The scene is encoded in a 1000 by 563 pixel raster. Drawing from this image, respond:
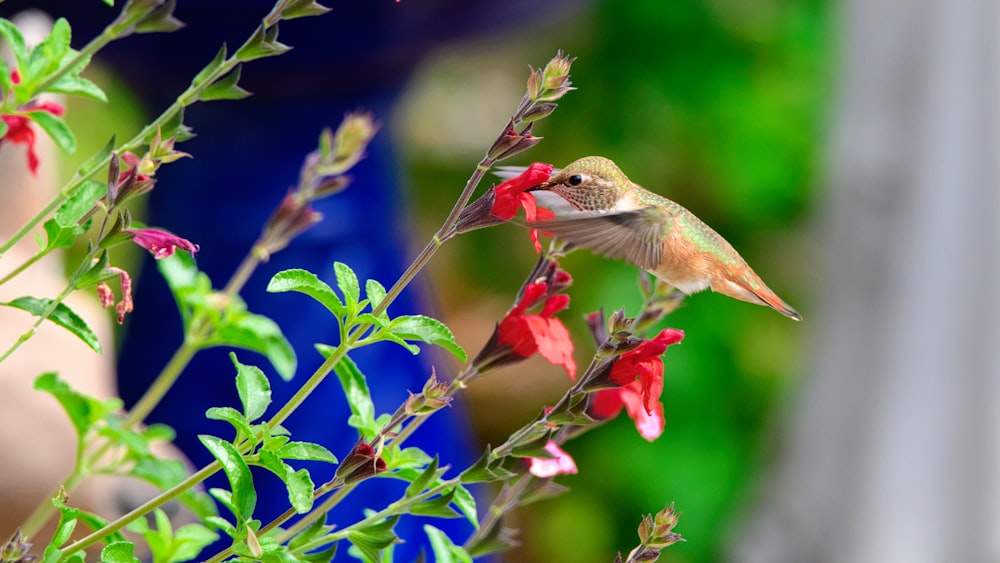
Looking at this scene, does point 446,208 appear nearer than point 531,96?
No

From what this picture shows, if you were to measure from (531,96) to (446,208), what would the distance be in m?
2.61

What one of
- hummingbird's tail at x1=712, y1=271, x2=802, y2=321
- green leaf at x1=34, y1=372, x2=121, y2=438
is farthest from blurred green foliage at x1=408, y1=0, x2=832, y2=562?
green leaf at x1=34, y1=372, x2=121, y2=438

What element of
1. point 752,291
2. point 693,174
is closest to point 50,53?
point 752,291

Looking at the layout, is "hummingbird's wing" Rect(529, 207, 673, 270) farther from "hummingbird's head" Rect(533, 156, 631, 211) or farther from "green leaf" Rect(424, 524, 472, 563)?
"green leaf" Rect(424, 524, 472, 563)

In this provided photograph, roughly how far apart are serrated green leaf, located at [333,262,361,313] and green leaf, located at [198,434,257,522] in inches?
3.7

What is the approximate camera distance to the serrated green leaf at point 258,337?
0.83 meters

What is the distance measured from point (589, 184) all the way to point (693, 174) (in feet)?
7.49

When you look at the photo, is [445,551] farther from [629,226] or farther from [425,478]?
[629,226]

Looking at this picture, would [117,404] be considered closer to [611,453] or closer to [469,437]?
[469,437]

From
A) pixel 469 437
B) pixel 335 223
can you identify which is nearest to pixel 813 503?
pixel 469 437

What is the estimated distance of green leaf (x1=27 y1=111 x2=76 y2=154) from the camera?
26.6 inches

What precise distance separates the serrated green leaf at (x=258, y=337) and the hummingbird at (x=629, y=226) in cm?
23

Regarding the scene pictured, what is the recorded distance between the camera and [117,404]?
31.5 inches

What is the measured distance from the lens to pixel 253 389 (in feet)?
2.06
